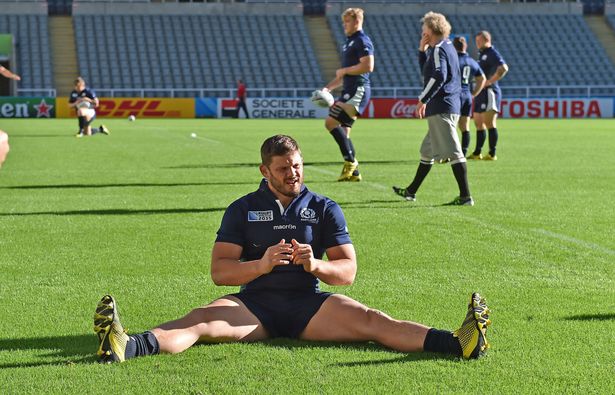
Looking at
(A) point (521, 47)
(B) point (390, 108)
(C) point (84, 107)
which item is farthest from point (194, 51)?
(C) point (84, 107)

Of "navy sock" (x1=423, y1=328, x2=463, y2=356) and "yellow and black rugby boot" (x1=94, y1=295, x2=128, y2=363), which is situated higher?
"yellow and black rugby boot" (x1=94, y1=295, x2=128, y2=363)

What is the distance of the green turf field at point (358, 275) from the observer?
4.75m

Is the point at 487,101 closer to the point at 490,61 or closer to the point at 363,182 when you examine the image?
the point at 490,61

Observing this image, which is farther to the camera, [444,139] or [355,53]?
[355,53]

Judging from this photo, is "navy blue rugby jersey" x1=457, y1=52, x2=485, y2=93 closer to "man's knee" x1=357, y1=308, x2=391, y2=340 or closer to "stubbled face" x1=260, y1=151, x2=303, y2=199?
"stubbled face" x1=260, y1=151, x2=303, y2=199

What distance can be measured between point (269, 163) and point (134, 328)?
1174 millimetres

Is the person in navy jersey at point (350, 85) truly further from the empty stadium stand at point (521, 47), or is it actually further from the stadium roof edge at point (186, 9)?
the stadium roof edge at point (186, 9)

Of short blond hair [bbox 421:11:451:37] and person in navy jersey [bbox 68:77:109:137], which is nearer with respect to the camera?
short blond hair [bbox 421:11:451:37]

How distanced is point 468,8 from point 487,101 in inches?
1625

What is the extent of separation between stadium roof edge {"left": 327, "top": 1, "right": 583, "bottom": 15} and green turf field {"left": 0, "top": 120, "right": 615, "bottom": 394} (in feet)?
140

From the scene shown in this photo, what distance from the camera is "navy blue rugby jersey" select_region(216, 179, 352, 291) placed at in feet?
18.0

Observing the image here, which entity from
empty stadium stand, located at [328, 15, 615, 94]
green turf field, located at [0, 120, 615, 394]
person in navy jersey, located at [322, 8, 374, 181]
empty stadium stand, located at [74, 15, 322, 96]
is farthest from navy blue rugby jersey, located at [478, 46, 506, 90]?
empty stadium stand, located at [328, 15, 615, 94]

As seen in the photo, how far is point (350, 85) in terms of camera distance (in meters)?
15.0

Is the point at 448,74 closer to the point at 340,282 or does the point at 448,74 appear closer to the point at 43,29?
the point at 340,282
